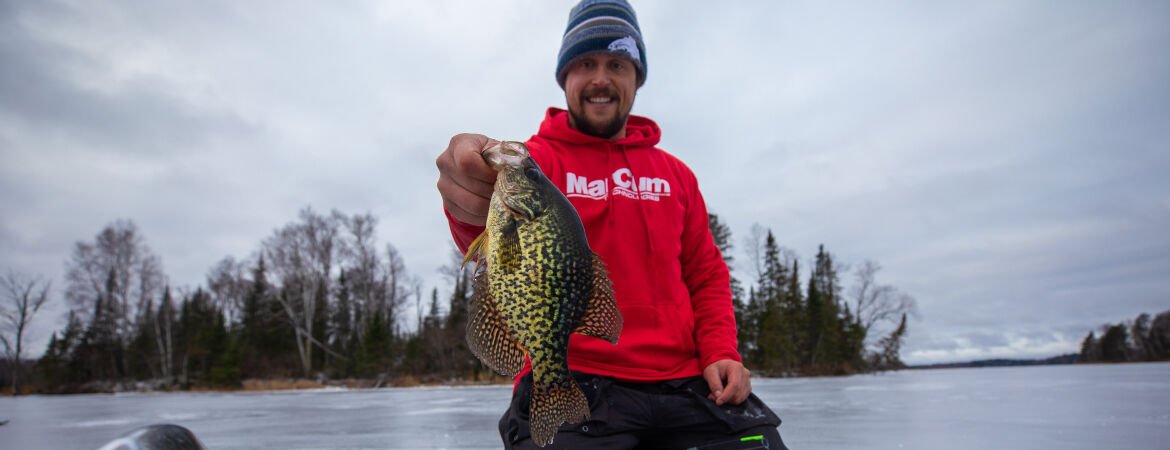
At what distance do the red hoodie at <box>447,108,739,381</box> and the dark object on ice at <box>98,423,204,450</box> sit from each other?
4.36 feet

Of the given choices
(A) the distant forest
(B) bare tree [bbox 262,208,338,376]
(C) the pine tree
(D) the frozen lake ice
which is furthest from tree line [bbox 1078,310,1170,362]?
(B) bare tree [bbox 262,208,338,376]

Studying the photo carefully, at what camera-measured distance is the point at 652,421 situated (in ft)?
7.45

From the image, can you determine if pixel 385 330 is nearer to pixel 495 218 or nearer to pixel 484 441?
pixel 484 441

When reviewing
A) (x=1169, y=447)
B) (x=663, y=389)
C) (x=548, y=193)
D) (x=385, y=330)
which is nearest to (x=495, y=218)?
(x=548, y=193)

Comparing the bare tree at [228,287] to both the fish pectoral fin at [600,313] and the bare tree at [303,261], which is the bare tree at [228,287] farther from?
the fish pectoral fin at [600,313]

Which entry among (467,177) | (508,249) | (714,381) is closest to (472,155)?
(467,177)

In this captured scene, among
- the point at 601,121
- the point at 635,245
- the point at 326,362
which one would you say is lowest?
the point at 326,362

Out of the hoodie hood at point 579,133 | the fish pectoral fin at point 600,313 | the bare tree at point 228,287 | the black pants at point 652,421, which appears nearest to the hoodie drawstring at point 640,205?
the hoodie hood at point 579,133

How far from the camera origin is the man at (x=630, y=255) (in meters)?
2.19

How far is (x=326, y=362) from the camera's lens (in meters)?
33.5

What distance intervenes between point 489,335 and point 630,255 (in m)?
0.83

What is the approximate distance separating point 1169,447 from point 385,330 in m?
31.1

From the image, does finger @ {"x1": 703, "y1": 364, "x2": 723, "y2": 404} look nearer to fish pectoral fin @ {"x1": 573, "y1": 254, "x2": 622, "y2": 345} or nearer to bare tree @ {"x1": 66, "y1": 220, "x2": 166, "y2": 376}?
fish pectoral fin @ {"x1": 573, "y1": 254, "x2": 622, "y2": 345}

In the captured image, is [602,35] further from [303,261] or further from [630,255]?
[303,261]
